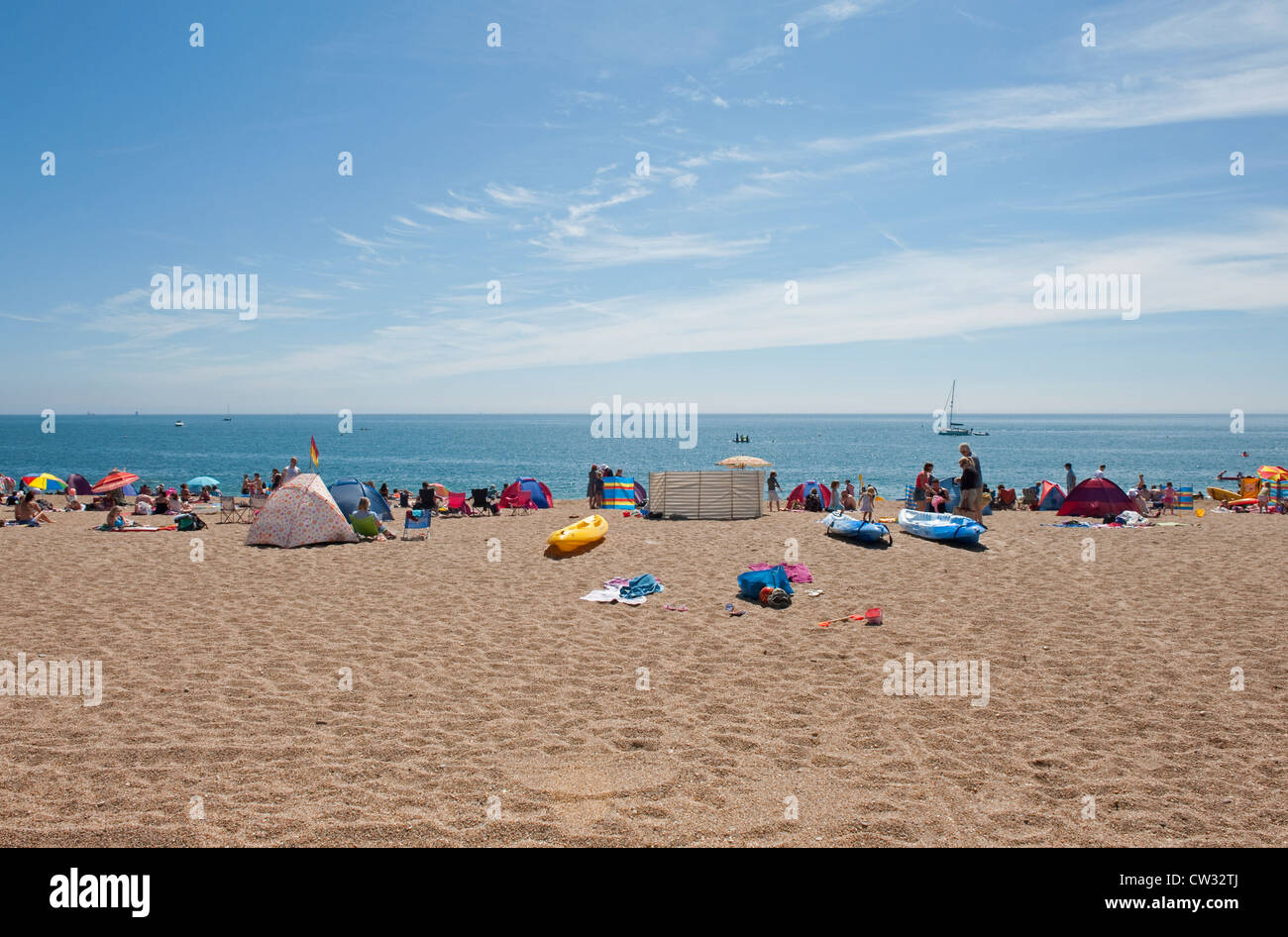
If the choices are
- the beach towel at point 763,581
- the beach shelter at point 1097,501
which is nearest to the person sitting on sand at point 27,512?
the beach towel at point 763,581

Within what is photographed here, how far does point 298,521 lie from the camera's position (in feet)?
49.7

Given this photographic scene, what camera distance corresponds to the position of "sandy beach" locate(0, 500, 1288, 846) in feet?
15.1

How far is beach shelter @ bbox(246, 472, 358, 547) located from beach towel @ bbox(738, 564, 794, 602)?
372 inches

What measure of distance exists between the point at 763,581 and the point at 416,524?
33.1 ft

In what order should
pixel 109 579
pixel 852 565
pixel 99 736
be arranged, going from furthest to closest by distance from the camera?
1. pixel 852 565
2. pixel 109 579
3. pixel 99 736

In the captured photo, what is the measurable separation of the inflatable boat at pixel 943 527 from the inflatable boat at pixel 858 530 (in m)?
0.72

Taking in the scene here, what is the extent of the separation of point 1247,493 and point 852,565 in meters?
24.4

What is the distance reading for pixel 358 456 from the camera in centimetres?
9400

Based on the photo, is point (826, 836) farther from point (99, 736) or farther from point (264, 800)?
point (99, 736)

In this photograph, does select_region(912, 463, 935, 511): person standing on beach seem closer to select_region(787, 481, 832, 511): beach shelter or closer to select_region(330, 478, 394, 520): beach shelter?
select_region(787, 481, 832, 511): beach shelter

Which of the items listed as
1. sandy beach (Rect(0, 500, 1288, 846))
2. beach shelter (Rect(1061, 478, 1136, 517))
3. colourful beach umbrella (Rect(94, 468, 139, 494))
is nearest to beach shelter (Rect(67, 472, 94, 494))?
colourful beach umbrella (Rect(94, 468, 139, 494))

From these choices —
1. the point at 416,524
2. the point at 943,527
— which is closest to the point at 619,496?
the point at 416,524

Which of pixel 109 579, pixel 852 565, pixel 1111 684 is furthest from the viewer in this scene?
pixel 852 565
